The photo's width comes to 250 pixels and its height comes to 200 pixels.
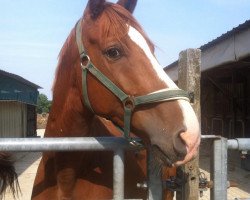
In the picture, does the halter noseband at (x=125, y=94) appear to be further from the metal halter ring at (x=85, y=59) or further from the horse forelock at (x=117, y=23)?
the horse forelock at (x=117, y=23)

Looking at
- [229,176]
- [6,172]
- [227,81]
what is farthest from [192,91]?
[227,81]

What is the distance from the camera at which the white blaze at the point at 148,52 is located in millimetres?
1829

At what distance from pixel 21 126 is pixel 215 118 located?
29.5ft

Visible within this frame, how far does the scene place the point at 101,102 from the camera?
2.06 m

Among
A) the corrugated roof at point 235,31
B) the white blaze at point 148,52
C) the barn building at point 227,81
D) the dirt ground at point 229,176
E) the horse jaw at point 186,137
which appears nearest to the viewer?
the horse jaw at point 186,137

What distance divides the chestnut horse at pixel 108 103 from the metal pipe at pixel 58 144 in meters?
0.17

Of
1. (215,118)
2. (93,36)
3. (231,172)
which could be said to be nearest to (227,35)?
(231,172)

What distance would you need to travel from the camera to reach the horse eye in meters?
1.97

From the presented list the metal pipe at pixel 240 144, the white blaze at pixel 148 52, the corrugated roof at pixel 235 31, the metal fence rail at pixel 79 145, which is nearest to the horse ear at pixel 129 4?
the white blaze at pixel 148 52

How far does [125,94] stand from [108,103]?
16 cm

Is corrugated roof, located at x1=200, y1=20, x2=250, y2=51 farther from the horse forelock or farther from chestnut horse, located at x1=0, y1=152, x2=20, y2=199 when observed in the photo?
chestnut horse, located at x1=0, y1=152, x2=20, y2=199

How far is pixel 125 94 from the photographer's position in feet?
6.31

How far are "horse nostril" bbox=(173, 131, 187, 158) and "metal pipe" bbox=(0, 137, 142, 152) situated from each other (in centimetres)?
26

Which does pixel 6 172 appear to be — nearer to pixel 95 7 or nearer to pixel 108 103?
pixel 108 103
